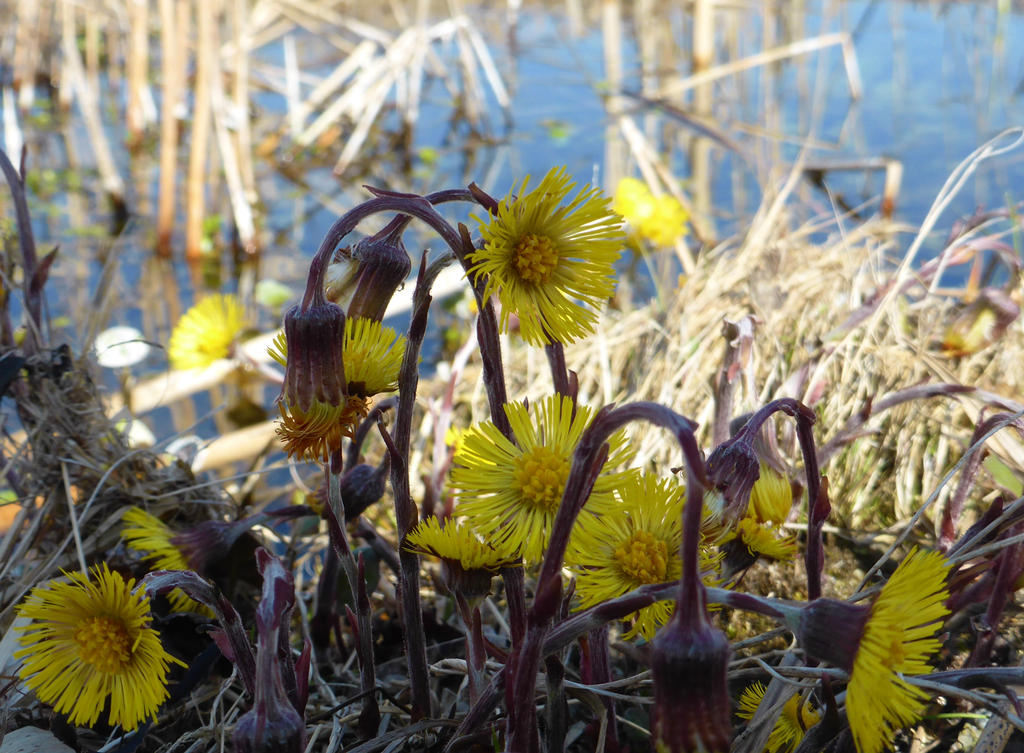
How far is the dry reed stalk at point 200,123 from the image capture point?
4020 mm

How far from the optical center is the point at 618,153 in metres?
5.05

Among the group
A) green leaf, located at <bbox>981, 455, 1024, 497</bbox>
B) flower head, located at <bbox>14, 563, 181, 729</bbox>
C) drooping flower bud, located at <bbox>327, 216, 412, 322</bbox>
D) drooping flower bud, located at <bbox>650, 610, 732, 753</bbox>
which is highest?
drooping flower bud, located at <bbox>327, 216, 412, 322</bbox>

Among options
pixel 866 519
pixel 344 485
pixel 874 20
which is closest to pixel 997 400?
pixel 866 519

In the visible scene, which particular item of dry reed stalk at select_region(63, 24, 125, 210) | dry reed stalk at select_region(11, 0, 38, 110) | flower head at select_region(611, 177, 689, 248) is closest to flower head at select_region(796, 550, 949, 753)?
flower head at select_region(611, 177, 689, 248)

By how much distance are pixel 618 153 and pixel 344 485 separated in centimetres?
425

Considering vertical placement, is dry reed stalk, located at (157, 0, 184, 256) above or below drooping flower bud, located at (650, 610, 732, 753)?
above

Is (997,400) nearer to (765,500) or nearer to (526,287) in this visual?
(765,500)

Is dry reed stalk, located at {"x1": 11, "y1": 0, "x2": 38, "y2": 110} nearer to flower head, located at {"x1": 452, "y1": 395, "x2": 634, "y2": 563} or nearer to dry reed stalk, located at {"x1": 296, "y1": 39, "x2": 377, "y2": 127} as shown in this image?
dry reed stalk, located at {"x1": 296, "y1": 39, "x2": 377, "y2": 127}

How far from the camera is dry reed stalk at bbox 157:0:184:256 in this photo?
158 inches

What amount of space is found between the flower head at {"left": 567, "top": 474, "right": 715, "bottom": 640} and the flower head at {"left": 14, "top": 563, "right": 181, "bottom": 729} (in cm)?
40

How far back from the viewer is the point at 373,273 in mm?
871

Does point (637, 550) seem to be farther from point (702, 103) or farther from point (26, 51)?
point (26, 51)

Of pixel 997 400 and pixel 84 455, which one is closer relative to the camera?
pixel 997 400

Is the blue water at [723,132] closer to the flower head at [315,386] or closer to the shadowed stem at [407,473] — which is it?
the shadowed stem at [407,473]
